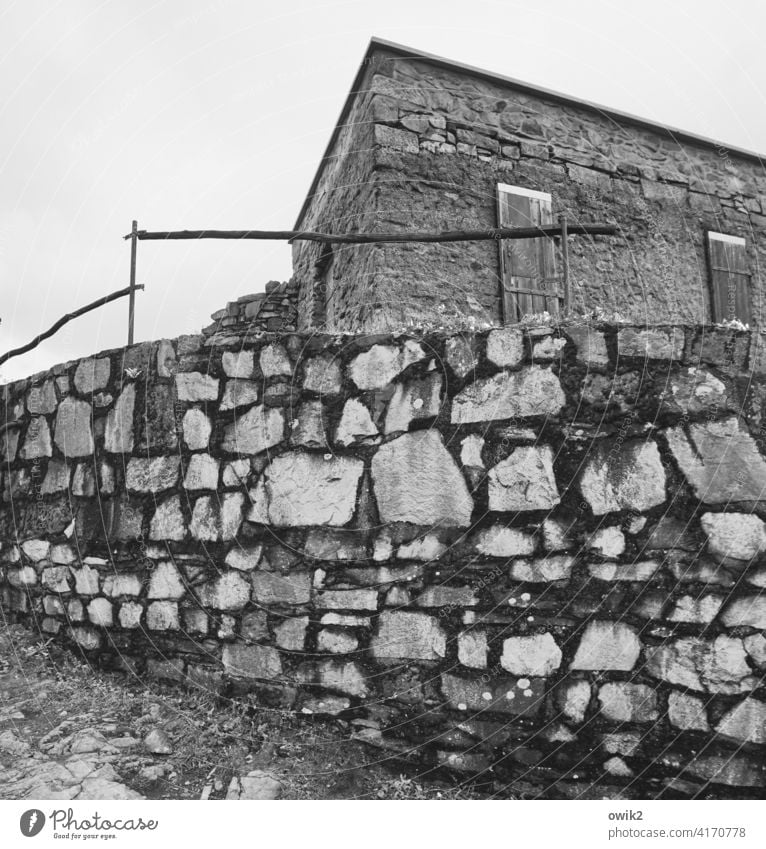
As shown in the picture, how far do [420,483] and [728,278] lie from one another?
237 inches

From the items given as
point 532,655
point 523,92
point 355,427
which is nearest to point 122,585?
point 355,427

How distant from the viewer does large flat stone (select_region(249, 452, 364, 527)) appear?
2.88 meters

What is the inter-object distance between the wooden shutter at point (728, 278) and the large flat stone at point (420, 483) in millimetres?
5557

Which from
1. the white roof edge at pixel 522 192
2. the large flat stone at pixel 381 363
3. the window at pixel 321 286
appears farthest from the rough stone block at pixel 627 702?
the window at pixel 321 286

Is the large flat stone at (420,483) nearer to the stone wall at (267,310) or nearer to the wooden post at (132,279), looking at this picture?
the wooden post at (132,279)

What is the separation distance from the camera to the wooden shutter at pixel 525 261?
6.07 metres

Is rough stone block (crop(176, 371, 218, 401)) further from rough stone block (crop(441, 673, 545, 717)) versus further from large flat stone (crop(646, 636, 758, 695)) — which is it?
large flat stone (crop(646, 636, 758, 695))

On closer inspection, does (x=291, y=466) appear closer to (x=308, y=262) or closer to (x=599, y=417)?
(x=599, y=417)

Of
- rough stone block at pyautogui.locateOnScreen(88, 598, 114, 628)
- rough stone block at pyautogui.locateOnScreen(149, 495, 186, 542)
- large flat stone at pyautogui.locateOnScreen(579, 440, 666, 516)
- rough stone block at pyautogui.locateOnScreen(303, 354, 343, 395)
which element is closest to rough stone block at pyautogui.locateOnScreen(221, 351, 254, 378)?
rough stone block at pyautogui.locateOnScreen(303, 354, 343, 395)

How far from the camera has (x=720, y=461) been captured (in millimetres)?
2588

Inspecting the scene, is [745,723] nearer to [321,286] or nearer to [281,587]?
[281,587]

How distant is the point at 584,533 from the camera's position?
2.62 meters
